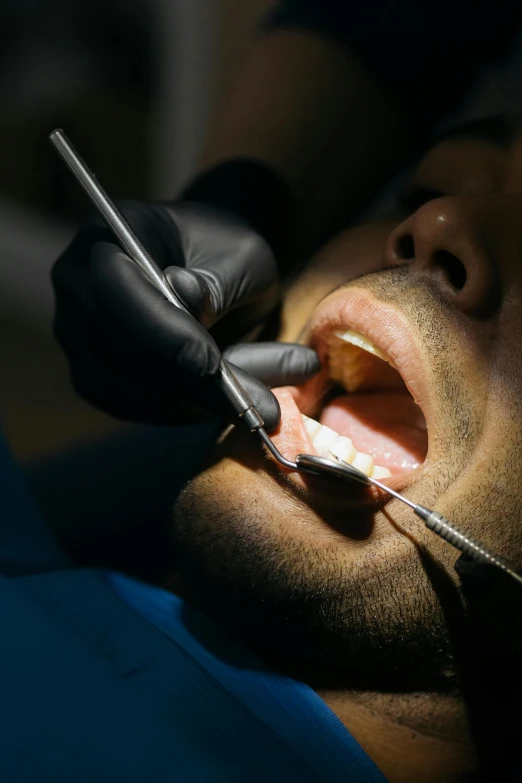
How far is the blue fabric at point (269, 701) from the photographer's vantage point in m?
0.66

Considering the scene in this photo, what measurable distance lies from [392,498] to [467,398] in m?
0.13

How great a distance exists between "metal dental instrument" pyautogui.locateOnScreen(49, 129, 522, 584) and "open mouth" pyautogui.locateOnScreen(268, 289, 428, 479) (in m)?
0.05

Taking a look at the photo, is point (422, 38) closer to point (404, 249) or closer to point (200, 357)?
point (404, 249)

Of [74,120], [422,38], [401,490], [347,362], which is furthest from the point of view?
[74,120]

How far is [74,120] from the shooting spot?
1523 millimetres

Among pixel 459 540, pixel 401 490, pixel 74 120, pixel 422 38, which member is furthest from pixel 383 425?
pixel 74 120

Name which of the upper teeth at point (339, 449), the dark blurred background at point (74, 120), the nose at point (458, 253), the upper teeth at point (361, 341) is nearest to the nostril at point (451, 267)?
the nose at point (458, 253)

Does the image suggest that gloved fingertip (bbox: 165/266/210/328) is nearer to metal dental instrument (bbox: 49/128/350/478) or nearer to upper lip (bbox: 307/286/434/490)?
metal dental instrument (bbox: 49/128/350/478)

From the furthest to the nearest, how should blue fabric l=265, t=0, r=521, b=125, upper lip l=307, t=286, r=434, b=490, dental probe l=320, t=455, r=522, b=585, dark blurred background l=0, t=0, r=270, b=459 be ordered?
dark blurred background l=0, t=0, r=270, b=459 < blue fabric l=265, t=0, r=521, b=125 < upper lip l=307, t=286, r=434, b=490 < dental probe l=320, t=455, r=522, b=585

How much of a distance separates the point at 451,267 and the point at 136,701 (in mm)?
534

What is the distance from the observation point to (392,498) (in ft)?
2.25

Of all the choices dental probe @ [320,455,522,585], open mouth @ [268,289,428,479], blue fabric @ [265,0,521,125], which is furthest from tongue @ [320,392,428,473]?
blue fabric @ [265,0,521,125]

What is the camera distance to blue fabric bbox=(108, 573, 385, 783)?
2.16 feet

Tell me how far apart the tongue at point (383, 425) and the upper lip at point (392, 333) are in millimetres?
132
